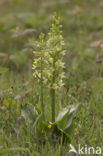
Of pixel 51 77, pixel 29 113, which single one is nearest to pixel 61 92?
pixel 29 113

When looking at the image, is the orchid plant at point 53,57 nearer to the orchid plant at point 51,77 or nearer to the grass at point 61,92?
the orchid plant at point 51,77

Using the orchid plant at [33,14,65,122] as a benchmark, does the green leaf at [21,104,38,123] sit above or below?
below

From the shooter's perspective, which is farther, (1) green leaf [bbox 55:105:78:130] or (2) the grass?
(2) the grass

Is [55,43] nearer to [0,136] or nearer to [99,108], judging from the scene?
[0,136]

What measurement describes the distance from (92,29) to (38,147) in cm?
508

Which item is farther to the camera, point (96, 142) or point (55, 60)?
point (96, 142)

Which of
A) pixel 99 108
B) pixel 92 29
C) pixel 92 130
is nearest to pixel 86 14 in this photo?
pixel 92 29

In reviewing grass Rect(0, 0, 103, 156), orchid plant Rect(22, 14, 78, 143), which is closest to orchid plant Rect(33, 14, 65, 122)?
orchid plant Rect(22, 14, 78, 143)

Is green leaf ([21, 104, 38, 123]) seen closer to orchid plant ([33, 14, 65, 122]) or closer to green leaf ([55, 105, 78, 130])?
green leaf ([55, 105, 78, 130])

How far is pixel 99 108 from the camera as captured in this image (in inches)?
136

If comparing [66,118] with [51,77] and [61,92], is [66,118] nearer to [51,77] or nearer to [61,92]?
[51,77]

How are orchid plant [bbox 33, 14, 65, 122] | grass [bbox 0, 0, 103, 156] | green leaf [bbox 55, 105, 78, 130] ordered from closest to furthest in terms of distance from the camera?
orchid plant [bbox 33, 14, 65, 122] → green leaf [bbox 55, 105, 78, 130] → grass [bbox 0, 0, 103, 156]

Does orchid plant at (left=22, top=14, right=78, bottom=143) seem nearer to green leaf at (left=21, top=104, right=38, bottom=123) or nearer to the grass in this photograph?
green leaf at (left=21, top=104, right=38, bottom=123)

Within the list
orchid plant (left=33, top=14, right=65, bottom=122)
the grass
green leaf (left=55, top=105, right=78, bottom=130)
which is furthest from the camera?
the grass
